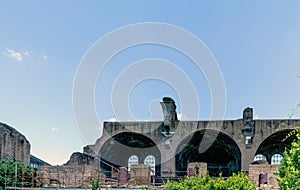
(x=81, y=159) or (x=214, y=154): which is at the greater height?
(x=214, y=154)

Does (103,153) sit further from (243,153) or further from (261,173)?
(261,173)

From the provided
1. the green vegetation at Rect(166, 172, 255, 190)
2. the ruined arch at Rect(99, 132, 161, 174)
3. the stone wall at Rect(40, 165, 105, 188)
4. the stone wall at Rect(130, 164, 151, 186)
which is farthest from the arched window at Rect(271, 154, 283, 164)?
the green vegetation at Rect(166, 172, 255, 190)

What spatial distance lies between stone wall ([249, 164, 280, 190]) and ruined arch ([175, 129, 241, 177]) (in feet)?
26.8

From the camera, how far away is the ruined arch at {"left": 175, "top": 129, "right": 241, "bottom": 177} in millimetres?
31452

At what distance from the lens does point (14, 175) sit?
2184 centimetres

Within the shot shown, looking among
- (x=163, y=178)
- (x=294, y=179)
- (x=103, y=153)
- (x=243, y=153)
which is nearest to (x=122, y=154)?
(x=103, y=153)

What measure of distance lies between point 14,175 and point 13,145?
5.17m

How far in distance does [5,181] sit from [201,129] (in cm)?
1430

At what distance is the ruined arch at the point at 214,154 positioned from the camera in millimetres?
31452

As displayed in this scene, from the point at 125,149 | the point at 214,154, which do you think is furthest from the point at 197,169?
the point at 214,154

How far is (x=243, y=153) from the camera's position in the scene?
2897cm

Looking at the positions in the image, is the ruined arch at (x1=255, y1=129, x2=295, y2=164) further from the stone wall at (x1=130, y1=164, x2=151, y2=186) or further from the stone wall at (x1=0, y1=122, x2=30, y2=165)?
the stone wall at (x1=0, y1=122, x2=30, y2=165)

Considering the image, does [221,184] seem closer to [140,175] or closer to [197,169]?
[140,175]

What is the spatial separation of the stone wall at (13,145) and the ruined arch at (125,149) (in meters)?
5.68
